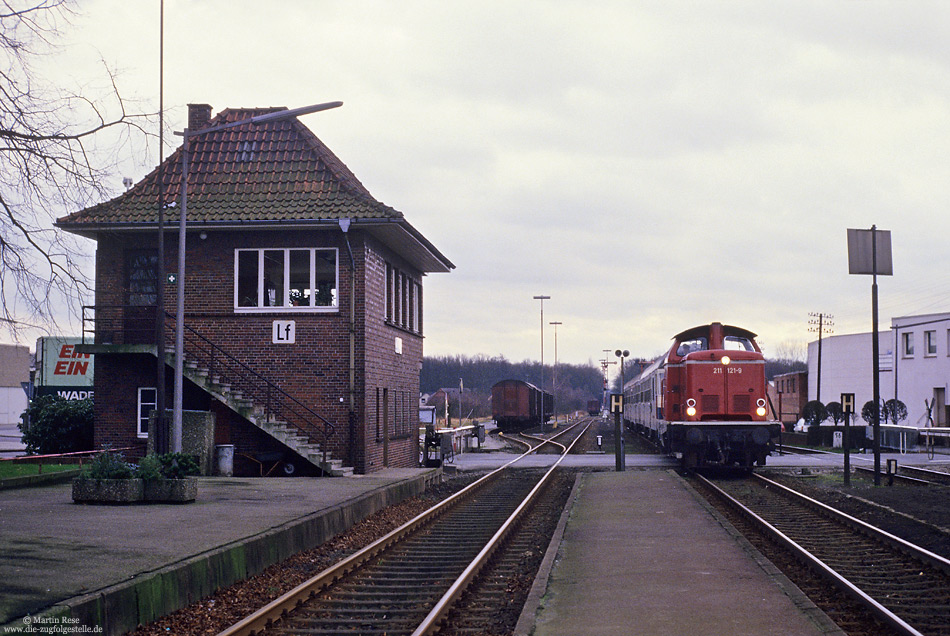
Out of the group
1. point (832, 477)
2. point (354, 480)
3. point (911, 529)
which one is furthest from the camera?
point (832, 477)

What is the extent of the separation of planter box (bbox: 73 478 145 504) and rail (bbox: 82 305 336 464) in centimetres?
765

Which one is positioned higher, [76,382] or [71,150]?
[71,150]

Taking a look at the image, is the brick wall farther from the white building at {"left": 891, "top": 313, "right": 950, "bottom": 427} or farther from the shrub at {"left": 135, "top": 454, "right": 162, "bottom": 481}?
the white building at {"left": 891, "top": 313, "right": 950, "bottom": 427}

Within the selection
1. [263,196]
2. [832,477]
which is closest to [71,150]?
[263,196]

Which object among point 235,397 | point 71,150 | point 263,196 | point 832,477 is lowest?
point 832,477

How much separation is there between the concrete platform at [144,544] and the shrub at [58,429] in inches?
321

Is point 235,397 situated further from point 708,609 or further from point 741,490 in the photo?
point 708,609

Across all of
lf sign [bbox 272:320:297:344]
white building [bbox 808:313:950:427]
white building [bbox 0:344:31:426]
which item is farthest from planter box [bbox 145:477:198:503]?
white building [bbox 0:344:31:426]

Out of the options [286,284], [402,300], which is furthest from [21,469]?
[402,300]

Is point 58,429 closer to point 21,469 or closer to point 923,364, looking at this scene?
point 21,469

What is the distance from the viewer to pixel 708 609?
26.4ft

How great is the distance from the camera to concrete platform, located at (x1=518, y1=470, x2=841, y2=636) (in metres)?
7.46

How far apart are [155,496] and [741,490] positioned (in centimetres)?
1226

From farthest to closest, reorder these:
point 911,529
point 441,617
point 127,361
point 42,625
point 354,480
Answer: point 127,361 < point 354,480 < point 911,529 < point 441,617 < point 42,625
